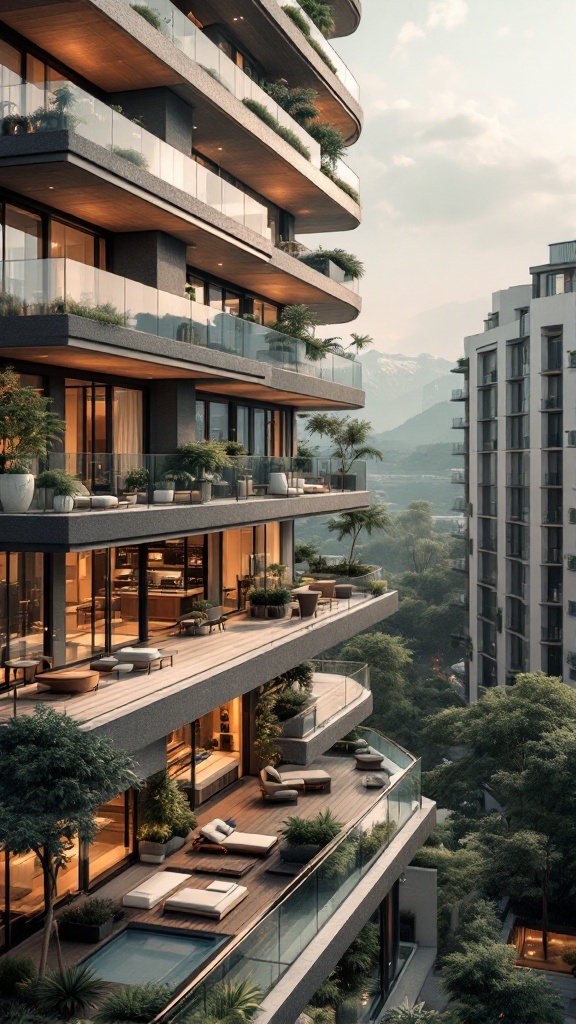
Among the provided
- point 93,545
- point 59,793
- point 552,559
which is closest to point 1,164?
point 93,545

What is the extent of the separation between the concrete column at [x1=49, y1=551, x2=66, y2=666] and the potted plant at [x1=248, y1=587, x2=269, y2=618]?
880cm

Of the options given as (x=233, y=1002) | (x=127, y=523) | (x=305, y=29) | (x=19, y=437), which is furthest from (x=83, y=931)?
(x=305, y=29)

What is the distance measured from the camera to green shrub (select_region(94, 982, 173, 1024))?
12.4 m

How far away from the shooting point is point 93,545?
16.0 metres

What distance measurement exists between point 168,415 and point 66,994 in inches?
499

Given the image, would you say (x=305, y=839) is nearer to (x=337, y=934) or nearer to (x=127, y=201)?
(x=337, y=934)

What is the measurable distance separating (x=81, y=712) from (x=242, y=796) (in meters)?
9.25

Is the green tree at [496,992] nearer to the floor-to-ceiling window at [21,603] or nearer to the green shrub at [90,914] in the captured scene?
the green shrub at [90,914]

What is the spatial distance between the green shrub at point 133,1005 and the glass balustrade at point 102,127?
526 inches

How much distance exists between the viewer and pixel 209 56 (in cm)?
2167

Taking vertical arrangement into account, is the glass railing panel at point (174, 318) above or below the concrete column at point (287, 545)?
above

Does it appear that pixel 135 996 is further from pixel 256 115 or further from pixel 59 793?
pixel 256 115

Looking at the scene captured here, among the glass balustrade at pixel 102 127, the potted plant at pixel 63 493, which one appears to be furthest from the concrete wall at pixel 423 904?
the glass balustrade at pixel 102 127

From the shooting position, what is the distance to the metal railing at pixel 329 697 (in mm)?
23625
